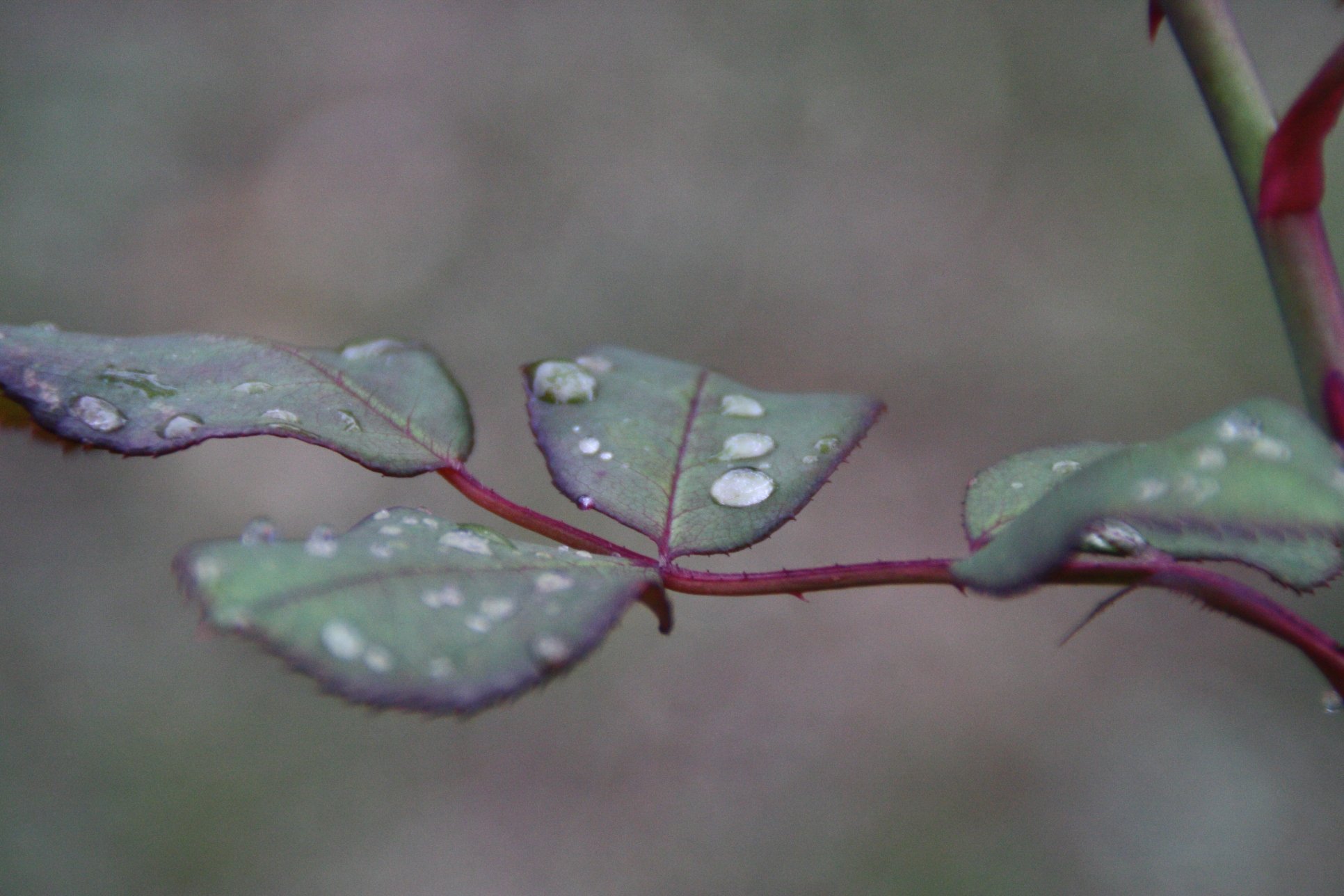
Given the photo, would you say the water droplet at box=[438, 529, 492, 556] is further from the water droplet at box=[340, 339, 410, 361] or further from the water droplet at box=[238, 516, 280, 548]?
the water droplet at box=[340, 339, 410, 361]

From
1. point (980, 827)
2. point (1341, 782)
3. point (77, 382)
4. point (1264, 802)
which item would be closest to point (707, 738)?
point (980, 827)

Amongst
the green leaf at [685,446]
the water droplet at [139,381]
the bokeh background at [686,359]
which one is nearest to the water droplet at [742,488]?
the green leaf at [685,446]

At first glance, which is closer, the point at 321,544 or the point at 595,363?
the point at 321,544

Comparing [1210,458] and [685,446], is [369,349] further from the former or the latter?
[1210,458]

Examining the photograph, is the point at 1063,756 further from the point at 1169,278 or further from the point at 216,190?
the point at 216,190

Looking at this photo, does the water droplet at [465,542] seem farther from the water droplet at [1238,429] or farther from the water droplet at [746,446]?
the water droplet at [1238,429]

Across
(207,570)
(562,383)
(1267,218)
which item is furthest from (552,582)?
(1267,218)
